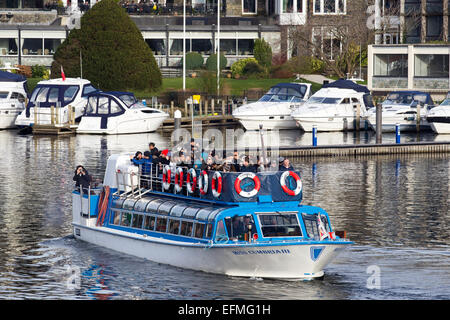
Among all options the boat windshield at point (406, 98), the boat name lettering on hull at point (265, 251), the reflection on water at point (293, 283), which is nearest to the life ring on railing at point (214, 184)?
the boat name lettering on hull at point (265, 251)

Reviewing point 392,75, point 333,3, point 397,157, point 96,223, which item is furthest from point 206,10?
point 96,223

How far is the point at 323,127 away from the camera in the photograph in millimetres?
67062

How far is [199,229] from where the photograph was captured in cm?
2828

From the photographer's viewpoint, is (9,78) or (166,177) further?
(9,78)

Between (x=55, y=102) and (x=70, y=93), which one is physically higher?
(x=70, y=93)

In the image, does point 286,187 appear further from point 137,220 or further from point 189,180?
point 137,220

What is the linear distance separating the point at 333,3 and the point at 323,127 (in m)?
42.0

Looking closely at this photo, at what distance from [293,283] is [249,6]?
8937cm

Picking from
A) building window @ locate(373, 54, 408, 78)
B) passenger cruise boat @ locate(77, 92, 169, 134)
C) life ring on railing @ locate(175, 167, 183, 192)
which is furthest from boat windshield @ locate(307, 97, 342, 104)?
life ring on railing @ locate(175, 167, 183, 192)

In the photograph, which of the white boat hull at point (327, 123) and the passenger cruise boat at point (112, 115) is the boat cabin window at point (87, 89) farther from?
the white boat hull at point (327, 123)

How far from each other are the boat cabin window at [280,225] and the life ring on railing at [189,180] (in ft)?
9.69

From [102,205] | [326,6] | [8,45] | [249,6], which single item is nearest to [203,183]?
[102,205]

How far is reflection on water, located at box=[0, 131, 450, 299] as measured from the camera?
27203mm

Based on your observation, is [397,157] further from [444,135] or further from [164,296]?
[164,296]
